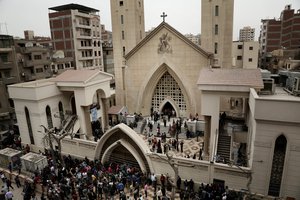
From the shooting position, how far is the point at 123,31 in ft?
98.1

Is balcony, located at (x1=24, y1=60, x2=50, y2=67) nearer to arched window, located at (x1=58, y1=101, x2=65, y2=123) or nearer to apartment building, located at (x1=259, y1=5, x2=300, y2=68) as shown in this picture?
arched window, located at (x1=58, y1=101, x2=65, y2=123)

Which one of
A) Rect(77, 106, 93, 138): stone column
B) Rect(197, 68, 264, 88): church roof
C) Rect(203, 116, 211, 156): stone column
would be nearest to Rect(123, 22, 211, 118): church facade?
Rect(197, 68, 264, 88): church roof

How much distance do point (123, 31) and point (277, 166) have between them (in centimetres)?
2507

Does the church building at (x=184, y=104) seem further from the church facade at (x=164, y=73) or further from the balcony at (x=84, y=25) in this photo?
the balcony at (x=84, y=25)

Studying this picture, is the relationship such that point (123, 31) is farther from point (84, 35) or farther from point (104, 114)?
point (84, 35)

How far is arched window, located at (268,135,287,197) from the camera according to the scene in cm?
1233

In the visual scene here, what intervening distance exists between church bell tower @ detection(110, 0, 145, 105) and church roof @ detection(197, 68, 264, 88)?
47.7ft

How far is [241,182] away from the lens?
13.3 metres

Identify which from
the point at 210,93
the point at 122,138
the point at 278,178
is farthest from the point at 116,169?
the point at 278,178

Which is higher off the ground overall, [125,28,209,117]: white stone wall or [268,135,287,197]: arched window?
[125,28,209,117]: white stone wall

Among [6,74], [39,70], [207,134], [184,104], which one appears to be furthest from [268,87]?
[39,70]

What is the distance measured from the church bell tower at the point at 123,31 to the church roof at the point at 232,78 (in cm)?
1454

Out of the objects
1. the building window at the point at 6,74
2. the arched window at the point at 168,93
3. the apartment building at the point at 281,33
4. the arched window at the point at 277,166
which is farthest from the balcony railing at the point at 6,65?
the apartment building at the point at 281,33

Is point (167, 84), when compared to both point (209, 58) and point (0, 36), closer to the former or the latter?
point (209, 58)
